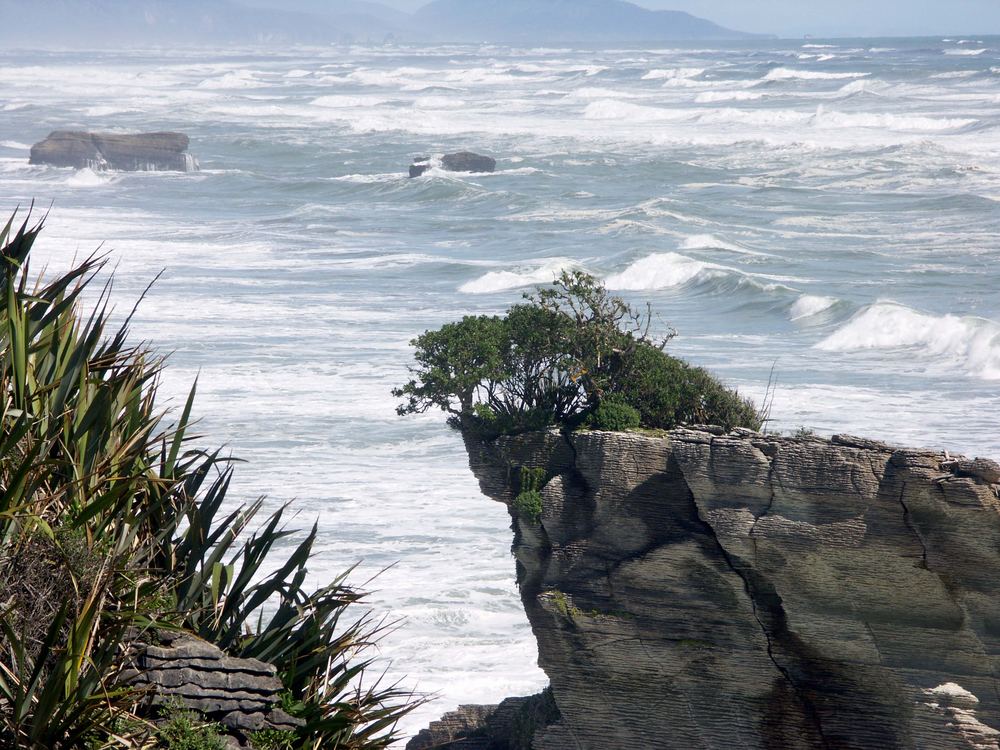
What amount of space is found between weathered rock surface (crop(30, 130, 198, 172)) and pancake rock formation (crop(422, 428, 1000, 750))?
59573mm

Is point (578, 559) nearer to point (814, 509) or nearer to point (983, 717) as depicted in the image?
point (814, 509)

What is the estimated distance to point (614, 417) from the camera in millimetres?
13594

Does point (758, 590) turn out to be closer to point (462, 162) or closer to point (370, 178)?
point (370, 178)

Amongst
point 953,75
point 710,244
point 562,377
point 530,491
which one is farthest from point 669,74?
point 530,491

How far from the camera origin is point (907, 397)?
2662cm

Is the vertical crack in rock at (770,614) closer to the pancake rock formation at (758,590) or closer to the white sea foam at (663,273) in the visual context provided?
the pancake rock formation at (758,590)

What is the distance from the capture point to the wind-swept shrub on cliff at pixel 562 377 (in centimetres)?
1408

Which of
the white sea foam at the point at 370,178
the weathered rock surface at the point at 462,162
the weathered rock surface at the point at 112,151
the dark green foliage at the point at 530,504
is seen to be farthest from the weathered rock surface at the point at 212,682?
the weathered rock surface at the point at 112,151

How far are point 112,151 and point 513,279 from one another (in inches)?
1490

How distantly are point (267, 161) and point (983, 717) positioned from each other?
67.3 metres

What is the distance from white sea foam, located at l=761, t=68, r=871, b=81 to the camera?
113 meters

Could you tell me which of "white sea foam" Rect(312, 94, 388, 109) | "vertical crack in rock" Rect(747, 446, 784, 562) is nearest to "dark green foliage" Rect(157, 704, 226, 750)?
"vertical crack in rock" Rect(747, 446, 784, 562)

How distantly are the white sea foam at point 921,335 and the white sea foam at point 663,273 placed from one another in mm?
7145

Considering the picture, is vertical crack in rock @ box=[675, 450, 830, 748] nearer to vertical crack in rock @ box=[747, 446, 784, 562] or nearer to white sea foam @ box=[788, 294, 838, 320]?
vertical crack in rock @ box=[747, 446, 784, 562]
